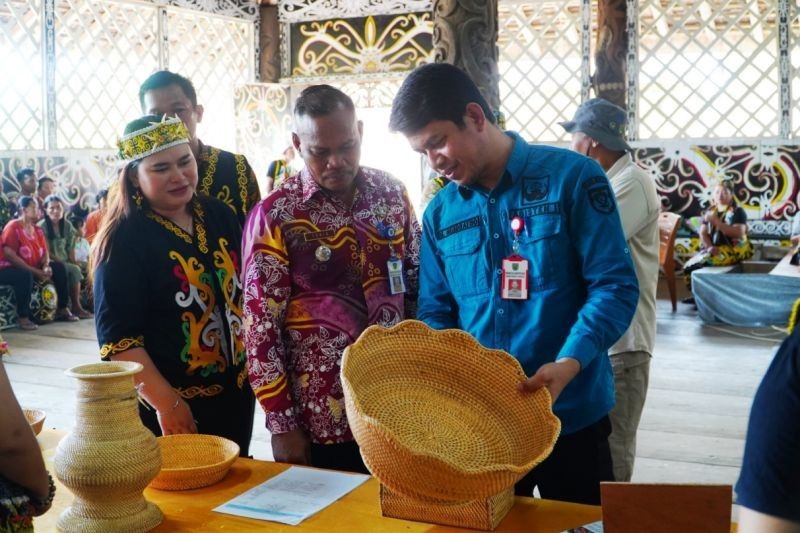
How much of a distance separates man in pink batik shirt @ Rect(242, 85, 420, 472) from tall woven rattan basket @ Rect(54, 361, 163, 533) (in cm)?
41

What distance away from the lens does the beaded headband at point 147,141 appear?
1969 mm

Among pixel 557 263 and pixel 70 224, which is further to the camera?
pixel 70 224

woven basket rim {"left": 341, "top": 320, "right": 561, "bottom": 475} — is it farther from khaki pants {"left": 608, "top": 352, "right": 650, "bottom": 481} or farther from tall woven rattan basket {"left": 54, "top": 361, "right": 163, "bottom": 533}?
khaki pants {"left": 608, "top": 352, "right": 650, "bottom": 481}

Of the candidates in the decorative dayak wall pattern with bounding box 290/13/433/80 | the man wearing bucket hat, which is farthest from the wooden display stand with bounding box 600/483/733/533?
the decorative dayak wall pattern with bounding box 290/13/433/80

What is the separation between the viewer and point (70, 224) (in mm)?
7383

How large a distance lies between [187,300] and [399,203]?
517 mm

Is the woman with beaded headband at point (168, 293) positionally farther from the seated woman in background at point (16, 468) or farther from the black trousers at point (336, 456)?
the seated woman in background at point (16, 468)

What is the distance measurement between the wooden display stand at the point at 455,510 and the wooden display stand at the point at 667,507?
0.20 m

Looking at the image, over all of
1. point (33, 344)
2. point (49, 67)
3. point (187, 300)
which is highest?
point (49, 67)

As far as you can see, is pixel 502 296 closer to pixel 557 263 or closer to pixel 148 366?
pixel 557 263

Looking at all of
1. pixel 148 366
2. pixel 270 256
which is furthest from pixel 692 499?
pixel 148 366

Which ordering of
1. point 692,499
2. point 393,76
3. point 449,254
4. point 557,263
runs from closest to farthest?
1. point 692,499
2. point 557,263
3. point 449,254
4. point 393,76

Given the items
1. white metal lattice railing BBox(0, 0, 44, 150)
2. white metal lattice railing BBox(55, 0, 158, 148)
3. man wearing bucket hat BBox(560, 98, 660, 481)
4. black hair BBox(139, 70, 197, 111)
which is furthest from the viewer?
white metal lattice railing BBox(55, 0, 158, 148)

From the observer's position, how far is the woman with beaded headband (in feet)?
6.14
